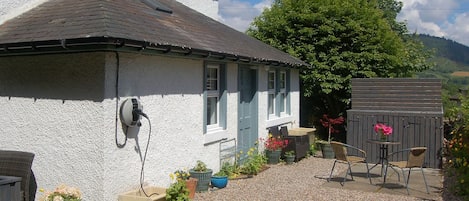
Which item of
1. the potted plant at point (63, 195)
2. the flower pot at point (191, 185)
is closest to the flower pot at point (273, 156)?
the flower pot at point (191, 185)

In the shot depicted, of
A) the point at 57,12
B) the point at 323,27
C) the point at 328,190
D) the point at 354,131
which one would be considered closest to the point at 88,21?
the point at 57,12

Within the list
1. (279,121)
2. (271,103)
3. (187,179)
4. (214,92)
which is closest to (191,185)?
(187,179)

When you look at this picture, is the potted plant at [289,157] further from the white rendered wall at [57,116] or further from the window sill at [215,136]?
the white rendered wall at [57,116]

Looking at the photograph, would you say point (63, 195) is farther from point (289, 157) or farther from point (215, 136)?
point (289, 157)

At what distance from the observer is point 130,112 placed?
6422 millimetres

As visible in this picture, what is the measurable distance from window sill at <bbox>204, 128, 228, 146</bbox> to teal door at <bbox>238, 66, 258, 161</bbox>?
0.93 metres

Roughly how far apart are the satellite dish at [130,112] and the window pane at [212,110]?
3.04 meters

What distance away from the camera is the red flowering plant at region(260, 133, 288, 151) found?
37.9ft

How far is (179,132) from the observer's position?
26.1 feet

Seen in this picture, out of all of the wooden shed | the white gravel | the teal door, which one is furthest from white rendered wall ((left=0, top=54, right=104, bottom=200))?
the wooden shed

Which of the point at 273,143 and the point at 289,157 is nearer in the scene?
the point at 273,143

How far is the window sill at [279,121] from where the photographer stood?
12.3m

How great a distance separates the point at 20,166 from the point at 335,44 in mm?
11846

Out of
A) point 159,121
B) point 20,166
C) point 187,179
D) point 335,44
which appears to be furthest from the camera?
point 335,44
